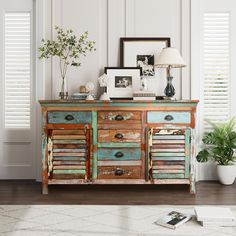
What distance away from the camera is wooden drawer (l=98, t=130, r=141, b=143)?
4121 mm

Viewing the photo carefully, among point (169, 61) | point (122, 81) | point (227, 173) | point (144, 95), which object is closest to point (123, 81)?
point (122, 81)

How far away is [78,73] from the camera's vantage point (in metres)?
4.77

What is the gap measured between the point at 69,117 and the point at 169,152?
3.59ft

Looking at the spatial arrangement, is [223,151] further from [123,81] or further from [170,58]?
[123,81]

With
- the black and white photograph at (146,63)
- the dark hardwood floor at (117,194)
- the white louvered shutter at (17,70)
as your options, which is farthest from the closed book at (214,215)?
the white louvered shutter at (17,70)

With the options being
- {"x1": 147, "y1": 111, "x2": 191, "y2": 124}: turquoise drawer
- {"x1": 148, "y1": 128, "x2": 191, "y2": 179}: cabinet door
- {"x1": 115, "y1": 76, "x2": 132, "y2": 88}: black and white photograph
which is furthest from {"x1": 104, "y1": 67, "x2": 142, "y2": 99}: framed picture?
{"x1": 148, "y1": 128, "x2": 191, "y2": 179}: cabinet door

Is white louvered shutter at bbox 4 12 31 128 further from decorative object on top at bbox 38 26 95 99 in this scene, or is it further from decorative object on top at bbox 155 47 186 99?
decorative object on top at bbox 155 47 186 99

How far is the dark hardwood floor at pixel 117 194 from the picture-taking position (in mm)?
3820

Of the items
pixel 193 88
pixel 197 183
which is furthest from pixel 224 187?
pixel 193 88

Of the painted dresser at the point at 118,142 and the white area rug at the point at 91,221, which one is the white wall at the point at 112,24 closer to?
the painted dresser at the point at 118,142

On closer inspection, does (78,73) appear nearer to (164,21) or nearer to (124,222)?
(164,21)

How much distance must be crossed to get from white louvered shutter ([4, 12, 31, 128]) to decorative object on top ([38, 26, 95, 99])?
0.30 metres

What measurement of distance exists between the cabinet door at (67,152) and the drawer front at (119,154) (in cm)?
21

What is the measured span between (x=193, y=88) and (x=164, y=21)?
871 millimetres
